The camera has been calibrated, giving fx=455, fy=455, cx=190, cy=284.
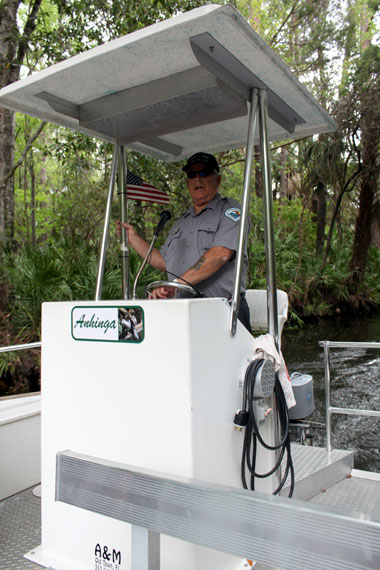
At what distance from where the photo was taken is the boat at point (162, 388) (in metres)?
1.24

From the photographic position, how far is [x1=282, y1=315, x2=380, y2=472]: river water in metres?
6.10

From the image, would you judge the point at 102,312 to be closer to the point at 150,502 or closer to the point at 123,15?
the point at 150,502

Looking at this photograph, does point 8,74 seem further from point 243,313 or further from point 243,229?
point 243,229

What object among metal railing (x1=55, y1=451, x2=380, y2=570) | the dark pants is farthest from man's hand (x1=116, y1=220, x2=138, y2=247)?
metal railing (x1=55, y1=451, x2=380, y2=570)

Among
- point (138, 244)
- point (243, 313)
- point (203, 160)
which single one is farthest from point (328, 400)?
point (203, 160)

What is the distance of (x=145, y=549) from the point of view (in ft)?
A: 4.23

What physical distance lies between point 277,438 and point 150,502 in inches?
42.7

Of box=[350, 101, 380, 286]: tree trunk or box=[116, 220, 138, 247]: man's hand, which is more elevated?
box=[350, 101, 380, 286]: tree trunk

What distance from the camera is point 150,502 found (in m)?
1.24

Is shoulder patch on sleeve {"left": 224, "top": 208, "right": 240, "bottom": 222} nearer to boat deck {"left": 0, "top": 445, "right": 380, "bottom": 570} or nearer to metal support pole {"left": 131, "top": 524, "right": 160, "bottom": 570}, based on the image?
boat deck {"left": 0, "top": 445, "right": 380, "bottom": 570}

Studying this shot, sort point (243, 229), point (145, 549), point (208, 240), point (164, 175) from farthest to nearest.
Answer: point (164, 175), point (208, 240), point (243, 229), point (145, 549)

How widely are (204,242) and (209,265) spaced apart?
34 cm

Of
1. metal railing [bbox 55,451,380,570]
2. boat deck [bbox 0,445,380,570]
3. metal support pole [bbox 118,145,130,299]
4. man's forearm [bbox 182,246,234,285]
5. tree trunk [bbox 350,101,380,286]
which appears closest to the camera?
metal railing [bbox 55,451,380,570]

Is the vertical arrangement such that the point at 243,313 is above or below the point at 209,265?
below
